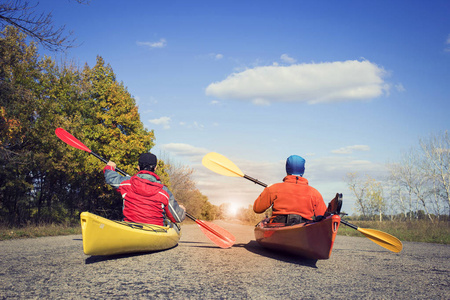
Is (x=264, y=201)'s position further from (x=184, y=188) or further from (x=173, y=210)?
(x=184, y=188)

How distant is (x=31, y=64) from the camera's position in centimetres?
1631

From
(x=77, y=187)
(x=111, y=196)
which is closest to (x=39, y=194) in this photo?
(x=77, y=187)

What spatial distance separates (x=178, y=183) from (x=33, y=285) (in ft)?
87.5

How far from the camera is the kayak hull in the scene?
404 cm

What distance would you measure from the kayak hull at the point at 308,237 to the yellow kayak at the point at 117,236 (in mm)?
1876

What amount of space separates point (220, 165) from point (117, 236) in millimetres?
4444

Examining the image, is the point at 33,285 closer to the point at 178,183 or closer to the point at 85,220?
the point at 85,220

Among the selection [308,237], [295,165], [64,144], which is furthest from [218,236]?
[64,144]

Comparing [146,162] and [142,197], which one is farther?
[146,162]

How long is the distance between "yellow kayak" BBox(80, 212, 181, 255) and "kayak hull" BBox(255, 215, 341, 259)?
188 cm

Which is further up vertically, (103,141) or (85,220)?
(103,141)

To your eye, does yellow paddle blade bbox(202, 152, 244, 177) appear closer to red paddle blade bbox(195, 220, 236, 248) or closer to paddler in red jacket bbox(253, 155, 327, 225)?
red paddle blade bbox(195, 220, 236, 248)

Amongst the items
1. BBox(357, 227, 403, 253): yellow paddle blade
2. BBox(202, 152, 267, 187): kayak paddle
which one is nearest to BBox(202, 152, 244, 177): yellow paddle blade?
BBox(202, 152, 267, 187): kayak paddle

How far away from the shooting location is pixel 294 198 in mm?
5086
